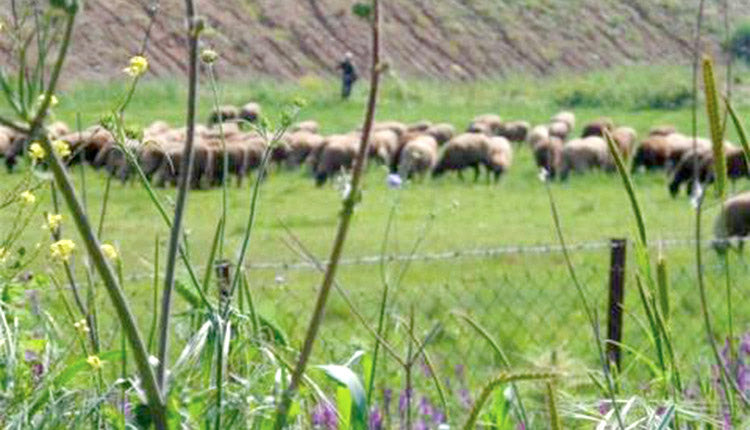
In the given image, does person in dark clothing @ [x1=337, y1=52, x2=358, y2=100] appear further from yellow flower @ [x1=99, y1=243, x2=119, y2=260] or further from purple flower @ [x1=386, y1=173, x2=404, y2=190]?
yellow flower @ [x1=99, y1=243, x2=119, y2=260]

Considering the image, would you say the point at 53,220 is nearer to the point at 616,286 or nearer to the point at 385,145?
the point at 616,286

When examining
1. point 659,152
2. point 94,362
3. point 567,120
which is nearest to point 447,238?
point 659,152

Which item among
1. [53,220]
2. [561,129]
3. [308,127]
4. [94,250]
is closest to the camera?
[94,250]

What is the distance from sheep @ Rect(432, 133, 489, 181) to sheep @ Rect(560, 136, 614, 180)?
1467 mm

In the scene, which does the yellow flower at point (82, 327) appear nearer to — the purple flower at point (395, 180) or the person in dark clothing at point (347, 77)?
the purple flower at point (395, 180)

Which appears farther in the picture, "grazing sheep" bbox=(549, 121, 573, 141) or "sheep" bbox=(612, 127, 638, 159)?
"grazing sheep" bbox=(549, 121, 573, 141)

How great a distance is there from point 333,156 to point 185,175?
29507mm

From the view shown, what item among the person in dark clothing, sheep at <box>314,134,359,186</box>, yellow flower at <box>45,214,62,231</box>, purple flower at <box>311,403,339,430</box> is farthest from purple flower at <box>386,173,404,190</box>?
the person in dark clothing

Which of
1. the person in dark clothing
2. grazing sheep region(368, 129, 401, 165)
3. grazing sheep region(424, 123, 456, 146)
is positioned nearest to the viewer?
grazing sheep region(368, 129, 401, 165)

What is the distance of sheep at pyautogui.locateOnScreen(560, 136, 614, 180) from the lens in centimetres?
3191

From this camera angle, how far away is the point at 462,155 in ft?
108

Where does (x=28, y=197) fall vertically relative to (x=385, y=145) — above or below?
above

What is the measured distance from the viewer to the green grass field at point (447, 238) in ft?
31.0

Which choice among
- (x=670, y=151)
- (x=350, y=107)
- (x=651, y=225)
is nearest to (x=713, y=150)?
(x=651, y=225)
